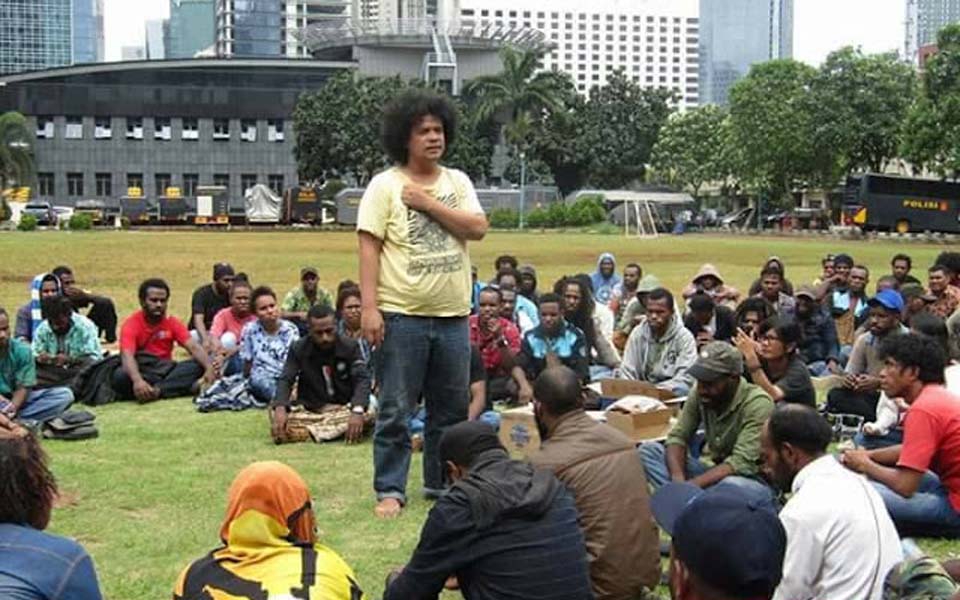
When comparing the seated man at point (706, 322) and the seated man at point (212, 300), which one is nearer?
the seated man at point (706, 322)

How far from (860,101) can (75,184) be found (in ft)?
192

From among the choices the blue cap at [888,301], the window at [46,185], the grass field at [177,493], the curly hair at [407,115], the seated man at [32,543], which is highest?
the window at [46,185]

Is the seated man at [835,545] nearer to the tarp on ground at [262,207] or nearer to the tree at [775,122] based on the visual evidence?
the tree at [775,122]

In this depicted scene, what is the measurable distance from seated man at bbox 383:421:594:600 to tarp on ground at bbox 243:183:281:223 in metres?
69.9

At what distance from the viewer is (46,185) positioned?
9206cm

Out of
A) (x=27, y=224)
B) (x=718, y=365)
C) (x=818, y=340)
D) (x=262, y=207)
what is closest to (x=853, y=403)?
(x=818, y=340)

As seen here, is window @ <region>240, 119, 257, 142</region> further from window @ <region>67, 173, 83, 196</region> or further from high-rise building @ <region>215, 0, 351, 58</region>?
high-rise building @ <region>215, 0, 351, 58</region>

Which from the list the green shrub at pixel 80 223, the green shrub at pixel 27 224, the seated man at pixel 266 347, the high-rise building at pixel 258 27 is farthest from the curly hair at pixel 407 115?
the high-rise building at pixel 258 27

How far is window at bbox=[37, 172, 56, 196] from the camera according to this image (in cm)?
9169

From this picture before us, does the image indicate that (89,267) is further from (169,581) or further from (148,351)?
(169,581)

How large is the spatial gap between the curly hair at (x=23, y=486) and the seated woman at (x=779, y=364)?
4807mm

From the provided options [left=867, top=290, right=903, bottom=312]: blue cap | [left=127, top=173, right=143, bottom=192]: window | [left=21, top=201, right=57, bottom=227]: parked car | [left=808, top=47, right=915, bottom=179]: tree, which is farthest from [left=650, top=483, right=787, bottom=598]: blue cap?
[left=127, top=173, right=143, bottom=192]: window

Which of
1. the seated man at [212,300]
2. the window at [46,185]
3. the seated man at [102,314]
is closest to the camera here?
the seated man at [212,300]

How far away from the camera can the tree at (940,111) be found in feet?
164
